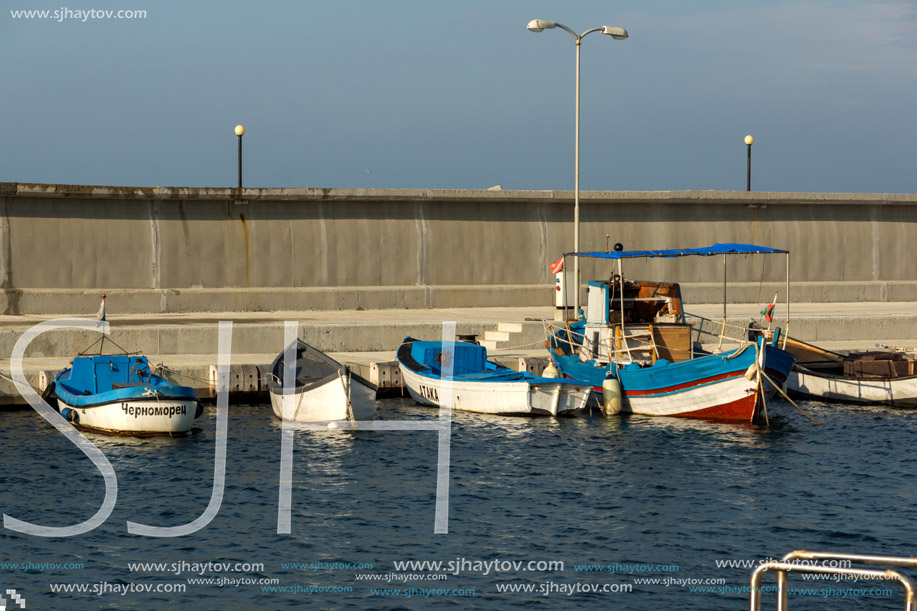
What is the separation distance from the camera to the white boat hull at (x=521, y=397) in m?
25.6

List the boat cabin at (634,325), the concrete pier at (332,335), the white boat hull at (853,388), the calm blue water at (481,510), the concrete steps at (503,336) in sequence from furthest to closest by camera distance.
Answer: the concrete steps at (503,336) < the white boat hull at (853,388) < the concrete pier at (332,335) < the boat cabin at (634,325) < the calm blue water at (481,510)

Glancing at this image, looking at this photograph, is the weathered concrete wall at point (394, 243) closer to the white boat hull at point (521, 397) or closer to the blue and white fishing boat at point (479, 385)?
the blue and white fishing boat at point (479, 385)

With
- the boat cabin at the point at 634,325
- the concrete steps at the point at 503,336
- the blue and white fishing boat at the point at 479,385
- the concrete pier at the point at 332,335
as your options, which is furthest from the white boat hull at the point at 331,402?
the concrete steps at the point at 503,336

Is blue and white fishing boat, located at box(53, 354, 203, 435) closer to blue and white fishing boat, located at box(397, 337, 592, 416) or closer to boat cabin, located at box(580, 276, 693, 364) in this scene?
blue and white fishing boat, located at box(397, 337, 592, 416)

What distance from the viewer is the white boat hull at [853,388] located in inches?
1086

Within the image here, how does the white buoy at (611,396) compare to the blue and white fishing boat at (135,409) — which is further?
the white buoy at (611,396)

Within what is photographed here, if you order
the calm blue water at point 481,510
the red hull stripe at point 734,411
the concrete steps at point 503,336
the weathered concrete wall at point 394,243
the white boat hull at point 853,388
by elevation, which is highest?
the weathered concrete wall at point 394,243

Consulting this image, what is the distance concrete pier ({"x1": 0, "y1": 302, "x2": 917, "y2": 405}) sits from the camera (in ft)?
89.7

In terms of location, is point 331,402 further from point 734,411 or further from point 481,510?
point 734,411

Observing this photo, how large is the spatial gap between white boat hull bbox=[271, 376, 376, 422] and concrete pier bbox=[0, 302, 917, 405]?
2847 mm

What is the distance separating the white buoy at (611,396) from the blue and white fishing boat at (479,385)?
0.49 meters

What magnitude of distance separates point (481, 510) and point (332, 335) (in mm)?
12774

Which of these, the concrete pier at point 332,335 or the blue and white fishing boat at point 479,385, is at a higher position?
the concrete pier at point 332,335

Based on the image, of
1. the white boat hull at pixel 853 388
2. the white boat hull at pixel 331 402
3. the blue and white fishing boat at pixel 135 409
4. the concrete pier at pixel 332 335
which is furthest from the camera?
the white boat hull at pixel 853 388
